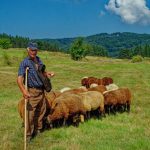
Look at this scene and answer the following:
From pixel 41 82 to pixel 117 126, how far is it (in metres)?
3.65

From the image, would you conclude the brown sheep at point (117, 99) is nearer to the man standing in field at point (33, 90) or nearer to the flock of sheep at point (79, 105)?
the flock of sheep at point (79, 105)

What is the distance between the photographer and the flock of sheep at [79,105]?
45.2 feet

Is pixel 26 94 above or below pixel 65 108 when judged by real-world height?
above

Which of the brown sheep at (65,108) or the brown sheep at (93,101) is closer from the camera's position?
the brown sheep at (65,108)

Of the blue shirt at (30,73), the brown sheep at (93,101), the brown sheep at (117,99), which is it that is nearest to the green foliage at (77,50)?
the brown sheep at (117,99)

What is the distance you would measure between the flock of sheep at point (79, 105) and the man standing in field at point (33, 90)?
28.6 inches

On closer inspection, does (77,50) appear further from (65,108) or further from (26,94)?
(26,94)

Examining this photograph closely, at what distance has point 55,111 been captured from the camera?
13.7 m

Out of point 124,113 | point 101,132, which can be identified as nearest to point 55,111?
point 101,132

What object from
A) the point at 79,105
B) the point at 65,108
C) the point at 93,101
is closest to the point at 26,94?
the point at 65,108

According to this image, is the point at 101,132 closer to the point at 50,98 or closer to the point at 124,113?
the point at 50,98

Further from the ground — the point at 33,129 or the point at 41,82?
the point at 41,82

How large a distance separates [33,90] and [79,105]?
110 inches

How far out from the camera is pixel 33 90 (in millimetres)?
12461
